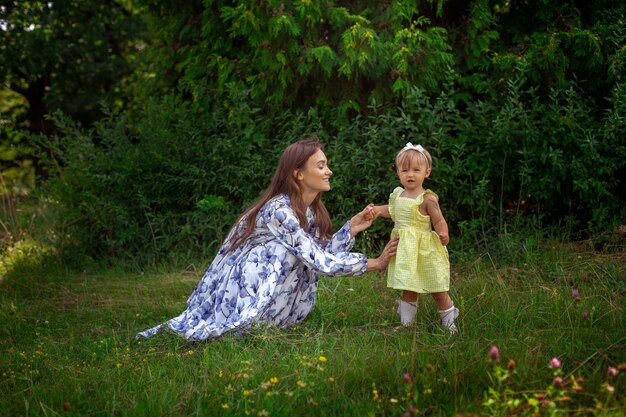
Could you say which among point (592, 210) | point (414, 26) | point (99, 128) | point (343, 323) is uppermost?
point (414, 26)

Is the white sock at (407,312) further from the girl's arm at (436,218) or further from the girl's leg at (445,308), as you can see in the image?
the girl's arm at (436,218)

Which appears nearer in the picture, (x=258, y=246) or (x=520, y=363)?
(x=520, y=363)

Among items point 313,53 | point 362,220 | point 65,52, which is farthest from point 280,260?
point 65,52

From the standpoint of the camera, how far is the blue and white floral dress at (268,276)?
4.03m

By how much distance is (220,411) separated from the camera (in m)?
2.98

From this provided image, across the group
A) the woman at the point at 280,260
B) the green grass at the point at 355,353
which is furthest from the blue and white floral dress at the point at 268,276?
the green grass at the point at 355,353

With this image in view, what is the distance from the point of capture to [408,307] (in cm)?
408

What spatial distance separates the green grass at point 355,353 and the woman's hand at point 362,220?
56cm

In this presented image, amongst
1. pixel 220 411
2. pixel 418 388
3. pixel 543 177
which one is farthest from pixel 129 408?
pixel 543 177

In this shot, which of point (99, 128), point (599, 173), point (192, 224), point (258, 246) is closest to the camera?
point (258, 246)

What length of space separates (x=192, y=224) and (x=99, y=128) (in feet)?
4.94

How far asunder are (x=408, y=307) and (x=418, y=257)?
0.33m

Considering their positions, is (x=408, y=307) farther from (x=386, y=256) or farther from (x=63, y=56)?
(x=63, y=56)

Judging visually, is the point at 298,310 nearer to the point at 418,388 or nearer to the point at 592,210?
the point at 418,388
